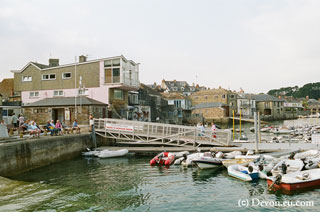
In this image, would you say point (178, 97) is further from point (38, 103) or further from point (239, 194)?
point (239, 194)

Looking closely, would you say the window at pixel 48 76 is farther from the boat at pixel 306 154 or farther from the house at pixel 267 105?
the house at pixel 267 105

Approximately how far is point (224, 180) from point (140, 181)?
502 cm

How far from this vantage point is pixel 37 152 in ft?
64.2

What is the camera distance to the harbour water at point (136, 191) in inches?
459

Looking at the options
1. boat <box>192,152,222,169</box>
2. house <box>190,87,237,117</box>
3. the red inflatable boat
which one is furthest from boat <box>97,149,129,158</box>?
house <box>190,87,237,117</box>

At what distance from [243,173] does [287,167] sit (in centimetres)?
260

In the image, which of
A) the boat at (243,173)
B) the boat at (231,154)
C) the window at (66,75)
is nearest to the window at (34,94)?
the window at (66,75)

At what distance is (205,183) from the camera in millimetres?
15320

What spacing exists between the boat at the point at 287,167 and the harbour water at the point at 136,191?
108 centimetres

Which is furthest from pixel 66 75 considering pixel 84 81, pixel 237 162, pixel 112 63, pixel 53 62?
pixel 237 162

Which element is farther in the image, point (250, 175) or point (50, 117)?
point (50, 117)

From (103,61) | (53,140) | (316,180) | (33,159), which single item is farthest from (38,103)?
(316,180)

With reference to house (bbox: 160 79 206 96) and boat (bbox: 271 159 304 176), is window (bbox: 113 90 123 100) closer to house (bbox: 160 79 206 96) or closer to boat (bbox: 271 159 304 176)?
boat (bbox: 271 159 304 176)

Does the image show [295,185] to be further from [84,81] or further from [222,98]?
[222,98]
